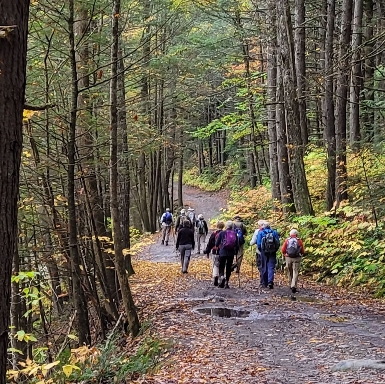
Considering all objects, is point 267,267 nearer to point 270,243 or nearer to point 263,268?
point 263,268

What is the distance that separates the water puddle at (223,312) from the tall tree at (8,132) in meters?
7.98

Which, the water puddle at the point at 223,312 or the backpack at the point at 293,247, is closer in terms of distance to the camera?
the water puddle at the point at 223,312

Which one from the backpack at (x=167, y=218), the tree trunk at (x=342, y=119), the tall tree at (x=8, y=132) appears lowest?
the backpack at (x=167, y=218)

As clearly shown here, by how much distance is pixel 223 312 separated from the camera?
11086mm

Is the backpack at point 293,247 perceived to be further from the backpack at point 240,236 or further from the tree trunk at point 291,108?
the tree trunk at point 291,108

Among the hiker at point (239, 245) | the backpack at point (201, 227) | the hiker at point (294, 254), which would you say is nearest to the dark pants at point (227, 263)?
the hiker at point (239, 245)

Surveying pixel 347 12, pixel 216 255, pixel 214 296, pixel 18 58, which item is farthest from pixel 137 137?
pixel 18 58

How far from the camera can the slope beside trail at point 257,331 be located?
715 cm

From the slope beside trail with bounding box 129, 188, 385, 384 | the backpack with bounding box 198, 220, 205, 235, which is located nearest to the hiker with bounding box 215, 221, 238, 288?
the slope beside trail with bounding box 129, 188, 385, 384

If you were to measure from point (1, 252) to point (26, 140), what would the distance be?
728cm

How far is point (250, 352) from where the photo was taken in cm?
823

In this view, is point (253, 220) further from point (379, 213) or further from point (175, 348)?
point (175, 348)

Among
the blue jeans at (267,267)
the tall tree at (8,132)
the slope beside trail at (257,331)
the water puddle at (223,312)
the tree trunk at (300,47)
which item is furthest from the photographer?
the tree trunk at (300,47)

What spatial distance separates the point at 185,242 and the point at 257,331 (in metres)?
7.00
